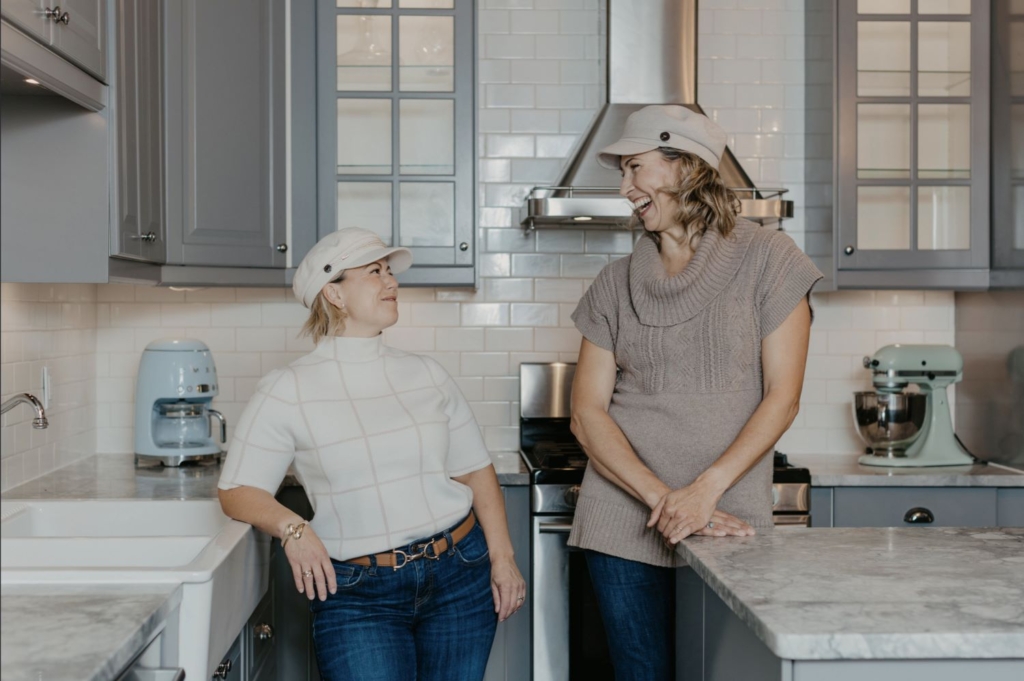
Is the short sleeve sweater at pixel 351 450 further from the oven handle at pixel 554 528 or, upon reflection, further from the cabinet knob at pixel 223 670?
the oven handle at pixel 554 528

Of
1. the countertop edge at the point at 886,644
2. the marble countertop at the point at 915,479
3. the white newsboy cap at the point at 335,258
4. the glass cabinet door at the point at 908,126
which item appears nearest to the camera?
the countertop edge at the point at 886,644

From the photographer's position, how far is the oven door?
304 cm

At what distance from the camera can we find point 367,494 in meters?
2.15

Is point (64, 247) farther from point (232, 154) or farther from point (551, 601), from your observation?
point (551, 601)

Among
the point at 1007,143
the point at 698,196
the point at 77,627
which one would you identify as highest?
the point at 1007,143

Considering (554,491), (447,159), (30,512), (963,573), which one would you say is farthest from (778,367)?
(30,512)

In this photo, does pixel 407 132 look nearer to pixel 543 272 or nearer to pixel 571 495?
pixel 543 272

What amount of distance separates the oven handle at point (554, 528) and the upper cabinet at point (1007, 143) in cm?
162

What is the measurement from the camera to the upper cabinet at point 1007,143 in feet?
10.5

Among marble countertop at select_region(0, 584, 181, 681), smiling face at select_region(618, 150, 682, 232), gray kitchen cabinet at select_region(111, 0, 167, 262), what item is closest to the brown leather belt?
marble countertop at select_region(0, 584, 181, 681)

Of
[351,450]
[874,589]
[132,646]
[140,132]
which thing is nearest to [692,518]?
[874,589]

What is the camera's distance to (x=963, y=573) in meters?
1.46

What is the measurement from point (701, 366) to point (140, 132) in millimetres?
1493

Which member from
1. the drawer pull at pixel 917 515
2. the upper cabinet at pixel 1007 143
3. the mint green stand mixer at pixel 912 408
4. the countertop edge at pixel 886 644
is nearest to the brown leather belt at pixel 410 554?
the countertop edge at pixel 886 644
